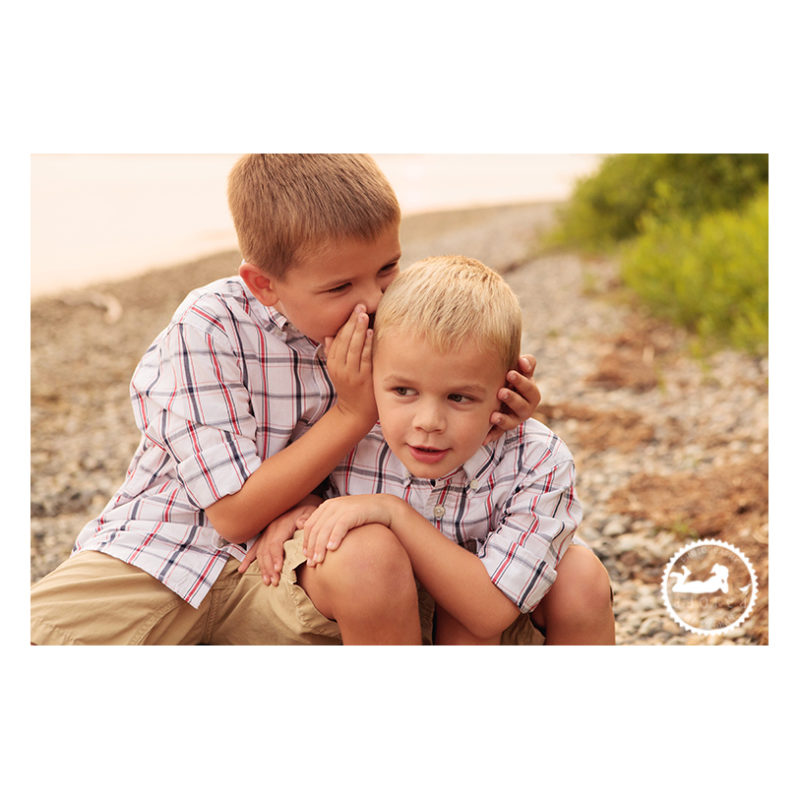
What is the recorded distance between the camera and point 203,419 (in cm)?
187

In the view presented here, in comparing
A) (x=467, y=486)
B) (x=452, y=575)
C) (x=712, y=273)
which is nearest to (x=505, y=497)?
(x=467, y=486)

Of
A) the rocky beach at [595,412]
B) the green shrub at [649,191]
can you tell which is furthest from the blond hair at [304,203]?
the green shrub at [649,191]

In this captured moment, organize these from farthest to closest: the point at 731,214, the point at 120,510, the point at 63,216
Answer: the point at 731,214
the point at 63,216
the point at 120,510

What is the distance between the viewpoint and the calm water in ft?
7.25

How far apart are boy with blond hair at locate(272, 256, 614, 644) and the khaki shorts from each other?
4.9 inches

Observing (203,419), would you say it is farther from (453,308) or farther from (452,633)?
(452,633)

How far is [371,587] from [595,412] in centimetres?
315

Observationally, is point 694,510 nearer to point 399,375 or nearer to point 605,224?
point 399,375

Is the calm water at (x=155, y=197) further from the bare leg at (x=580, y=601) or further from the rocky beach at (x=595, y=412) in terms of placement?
the bare leg at (x=580, y=601)

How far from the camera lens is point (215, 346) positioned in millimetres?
1903

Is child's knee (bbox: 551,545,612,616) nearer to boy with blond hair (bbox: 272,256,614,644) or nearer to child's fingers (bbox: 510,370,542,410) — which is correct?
boy with blond hair (bbox: 272,256,614,644)

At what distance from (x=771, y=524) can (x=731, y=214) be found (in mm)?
4547

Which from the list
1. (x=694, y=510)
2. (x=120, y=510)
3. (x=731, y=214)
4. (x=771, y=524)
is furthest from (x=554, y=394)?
(x=120, y=510)
